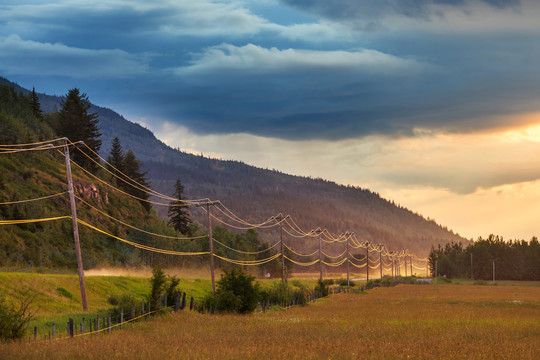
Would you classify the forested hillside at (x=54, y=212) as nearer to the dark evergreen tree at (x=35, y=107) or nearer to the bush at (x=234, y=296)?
the dark evergreen tree at (x=35, y=107)

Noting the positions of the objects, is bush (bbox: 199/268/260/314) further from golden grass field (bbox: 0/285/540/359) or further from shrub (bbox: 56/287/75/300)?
shrub (bbox: 56/287/75/300)

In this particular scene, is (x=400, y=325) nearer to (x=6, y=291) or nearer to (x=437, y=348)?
(x=437, y=348)

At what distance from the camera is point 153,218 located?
392ft

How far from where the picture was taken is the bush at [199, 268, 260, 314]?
46.3m

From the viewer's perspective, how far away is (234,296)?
4641 centimetres

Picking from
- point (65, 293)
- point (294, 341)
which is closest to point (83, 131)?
point (65, 293)

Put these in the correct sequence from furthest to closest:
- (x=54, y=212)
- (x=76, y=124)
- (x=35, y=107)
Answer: (x=35, y=107) < (x=76, y=124) < (x=54, y=212)

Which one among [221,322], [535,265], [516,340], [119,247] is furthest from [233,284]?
[535,265]

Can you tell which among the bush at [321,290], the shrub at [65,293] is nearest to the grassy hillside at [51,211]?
the shrub at [65,293]

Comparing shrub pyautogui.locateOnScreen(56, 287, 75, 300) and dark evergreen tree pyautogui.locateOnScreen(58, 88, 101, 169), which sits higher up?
dark evergreen tree pyautogui.locateOnScreen(58, 88, 101, 169)

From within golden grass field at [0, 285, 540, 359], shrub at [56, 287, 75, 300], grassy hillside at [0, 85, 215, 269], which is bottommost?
golden grass field at [0, 285, 540, 359]

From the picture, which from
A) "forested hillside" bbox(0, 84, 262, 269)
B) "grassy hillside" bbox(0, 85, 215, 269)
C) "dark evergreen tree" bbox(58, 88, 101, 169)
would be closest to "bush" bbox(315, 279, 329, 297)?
"forested hillside" bbox(0, 84, 262, 269)

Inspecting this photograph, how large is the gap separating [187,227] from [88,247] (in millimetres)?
44652

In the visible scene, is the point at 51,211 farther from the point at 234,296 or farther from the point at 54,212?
the point at 234,296
